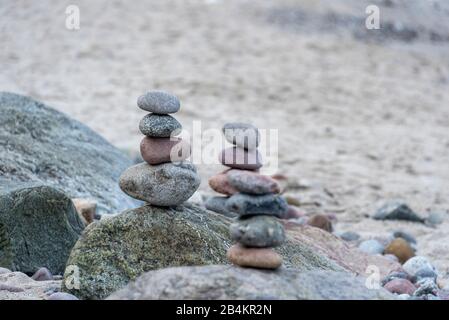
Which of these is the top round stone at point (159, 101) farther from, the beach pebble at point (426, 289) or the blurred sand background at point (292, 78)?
the blurred sand background at point (292, 78)

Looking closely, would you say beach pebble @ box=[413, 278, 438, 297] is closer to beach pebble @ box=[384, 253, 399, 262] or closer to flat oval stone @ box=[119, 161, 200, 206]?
beach pebble @ box=[384, 253, 399, 262]

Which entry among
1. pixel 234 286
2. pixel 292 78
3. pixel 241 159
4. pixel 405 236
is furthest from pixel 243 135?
pixel 292 78

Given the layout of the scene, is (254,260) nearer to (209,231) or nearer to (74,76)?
(209,231)

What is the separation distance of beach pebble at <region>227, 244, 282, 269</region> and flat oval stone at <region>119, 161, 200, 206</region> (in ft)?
2.56

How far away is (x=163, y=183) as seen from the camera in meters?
4.16

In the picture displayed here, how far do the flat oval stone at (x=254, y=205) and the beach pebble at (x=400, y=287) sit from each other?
1547 millimetres

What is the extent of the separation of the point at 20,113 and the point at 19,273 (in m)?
2.04

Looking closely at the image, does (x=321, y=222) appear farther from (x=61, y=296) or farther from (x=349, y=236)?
(x=61, y=296)

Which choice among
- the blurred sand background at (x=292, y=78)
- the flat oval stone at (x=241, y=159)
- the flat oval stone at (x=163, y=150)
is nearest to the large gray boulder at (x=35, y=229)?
the flat oval stone at (x=163, y=150)

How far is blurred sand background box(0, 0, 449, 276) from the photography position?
28.7 feet

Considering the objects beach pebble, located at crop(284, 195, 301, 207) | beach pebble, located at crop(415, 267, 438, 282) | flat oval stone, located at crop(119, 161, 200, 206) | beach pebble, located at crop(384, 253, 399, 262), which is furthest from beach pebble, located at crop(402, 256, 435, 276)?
beach pebble, located at crop(284, 195, 301, 207)

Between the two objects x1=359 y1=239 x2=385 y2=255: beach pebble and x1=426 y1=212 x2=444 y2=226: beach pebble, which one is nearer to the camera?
x1=359 y1=239 x2=385 y2=255: beach pebble

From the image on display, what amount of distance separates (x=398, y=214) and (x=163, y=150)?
11.7 ft

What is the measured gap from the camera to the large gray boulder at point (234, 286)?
326cm
